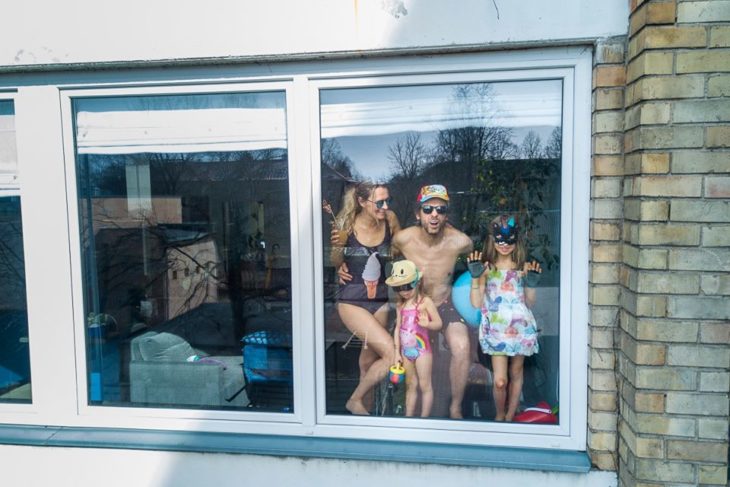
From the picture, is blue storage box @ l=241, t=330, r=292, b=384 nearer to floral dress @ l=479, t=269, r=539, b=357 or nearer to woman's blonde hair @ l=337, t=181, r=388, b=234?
woman's blonde hair @ l=337, t=181, r=388, b=234

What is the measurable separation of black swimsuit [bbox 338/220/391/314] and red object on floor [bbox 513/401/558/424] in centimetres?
84

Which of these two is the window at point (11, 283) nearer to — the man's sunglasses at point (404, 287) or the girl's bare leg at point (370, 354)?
the girl's bare leg at point (370, 354)

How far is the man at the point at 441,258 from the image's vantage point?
240cm

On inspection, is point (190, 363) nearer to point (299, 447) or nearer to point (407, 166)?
point (299, 447)

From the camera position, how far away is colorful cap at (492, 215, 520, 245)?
2.33 meters

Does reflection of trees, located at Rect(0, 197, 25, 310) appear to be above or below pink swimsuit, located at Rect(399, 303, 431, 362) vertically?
above

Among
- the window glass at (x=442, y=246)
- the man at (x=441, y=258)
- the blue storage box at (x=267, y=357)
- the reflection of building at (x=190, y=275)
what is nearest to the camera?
the window glass at (x=442, y=246)

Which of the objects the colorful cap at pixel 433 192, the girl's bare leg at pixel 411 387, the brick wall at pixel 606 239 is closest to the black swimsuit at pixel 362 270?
the colorful cap at pixel 433 192

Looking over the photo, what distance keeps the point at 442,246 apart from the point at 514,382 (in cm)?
74

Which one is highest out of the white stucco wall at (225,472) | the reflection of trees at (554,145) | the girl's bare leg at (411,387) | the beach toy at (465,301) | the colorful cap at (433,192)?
the reflection of trees at (554,145)

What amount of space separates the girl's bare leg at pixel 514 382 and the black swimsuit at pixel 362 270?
0.69 metres

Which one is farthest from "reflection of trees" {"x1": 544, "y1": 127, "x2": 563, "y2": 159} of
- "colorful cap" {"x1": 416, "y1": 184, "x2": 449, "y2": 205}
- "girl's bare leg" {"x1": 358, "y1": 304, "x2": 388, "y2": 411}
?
"girl's bare leg" {"x1": 358, "y1": 304, "x2": 388, "y2": 411}

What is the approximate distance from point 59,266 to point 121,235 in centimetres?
33

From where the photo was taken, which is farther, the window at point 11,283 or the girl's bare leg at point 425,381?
Answer: the window at point 11,283
